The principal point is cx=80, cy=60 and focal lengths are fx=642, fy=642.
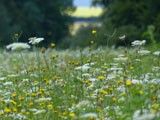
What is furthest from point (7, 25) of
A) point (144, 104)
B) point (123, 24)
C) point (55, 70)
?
point (144, 104)

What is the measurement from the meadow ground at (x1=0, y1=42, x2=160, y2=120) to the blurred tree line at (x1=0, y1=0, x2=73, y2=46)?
125ft

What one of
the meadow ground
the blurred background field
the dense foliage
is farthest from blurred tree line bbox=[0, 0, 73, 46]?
the meadow ground

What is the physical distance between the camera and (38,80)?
21.6ft

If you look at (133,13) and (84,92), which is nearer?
(84,92)

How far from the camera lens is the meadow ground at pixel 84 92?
15.1 ft

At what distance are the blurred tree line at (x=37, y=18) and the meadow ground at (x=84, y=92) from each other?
38131mm

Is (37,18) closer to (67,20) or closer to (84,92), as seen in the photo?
(67,20)

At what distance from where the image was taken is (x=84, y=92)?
550 centimetres

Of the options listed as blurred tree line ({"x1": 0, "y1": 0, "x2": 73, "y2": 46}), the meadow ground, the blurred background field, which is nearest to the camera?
the meadow ground

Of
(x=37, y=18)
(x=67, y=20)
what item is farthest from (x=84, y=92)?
(x=67, y=20)

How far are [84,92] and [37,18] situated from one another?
1854 inches

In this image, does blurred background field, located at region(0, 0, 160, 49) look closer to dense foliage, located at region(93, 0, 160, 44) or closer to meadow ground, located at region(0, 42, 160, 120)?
dense foliage, located at region(93, 0, 160, 44)

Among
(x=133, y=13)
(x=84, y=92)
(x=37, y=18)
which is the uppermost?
(x=37, y=18)

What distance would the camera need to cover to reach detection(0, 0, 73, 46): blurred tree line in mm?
47344
